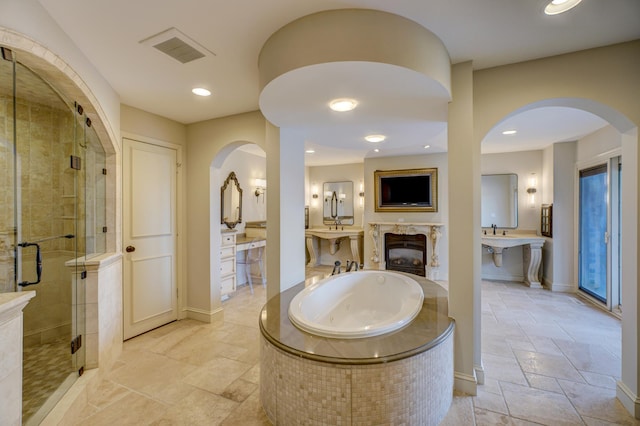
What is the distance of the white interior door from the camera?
306 cm

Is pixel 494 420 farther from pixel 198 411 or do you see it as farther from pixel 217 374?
pixel 217 374

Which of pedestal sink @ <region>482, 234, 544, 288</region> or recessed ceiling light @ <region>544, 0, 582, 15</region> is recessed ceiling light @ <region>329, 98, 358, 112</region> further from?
pedestal sink @ <region>482, 234, 544, 288</region>

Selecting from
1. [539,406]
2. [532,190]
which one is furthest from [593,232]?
[539,406]

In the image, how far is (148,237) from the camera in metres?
A: 3.25

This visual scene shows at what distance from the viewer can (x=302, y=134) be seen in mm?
2918

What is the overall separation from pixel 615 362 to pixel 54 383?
4658 millimetres

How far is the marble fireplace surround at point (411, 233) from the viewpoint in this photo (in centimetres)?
548

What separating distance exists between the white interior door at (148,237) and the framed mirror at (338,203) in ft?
13.4

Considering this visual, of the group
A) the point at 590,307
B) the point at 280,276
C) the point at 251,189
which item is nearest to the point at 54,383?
the point at 280,276

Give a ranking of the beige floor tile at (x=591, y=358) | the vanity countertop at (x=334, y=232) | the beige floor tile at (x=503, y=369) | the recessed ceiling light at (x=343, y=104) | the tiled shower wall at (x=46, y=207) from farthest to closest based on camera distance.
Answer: the vanity countertop at (x=334, y=232)
the beige floor tile at (x=591, y=358)
the beige floor tile at (x=503, y=369)
the tiled shower wall at (x=46, y=207)
the recessed ceiling light at (x=343, y=104)

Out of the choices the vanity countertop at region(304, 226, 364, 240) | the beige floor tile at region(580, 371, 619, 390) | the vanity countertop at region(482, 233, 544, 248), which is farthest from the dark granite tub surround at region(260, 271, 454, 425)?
the vanity countertop at region(304, 226, 364, 240)

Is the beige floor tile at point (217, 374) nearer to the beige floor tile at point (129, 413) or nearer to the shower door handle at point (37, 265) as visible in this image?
the beige floor tile at point (129, 413)

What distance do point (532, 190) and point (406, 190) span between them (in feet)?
7.53

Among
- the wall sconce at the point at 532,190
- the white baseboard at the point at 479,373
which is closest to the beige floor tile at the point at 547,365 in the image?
the white baseboard at the point at 479,373
